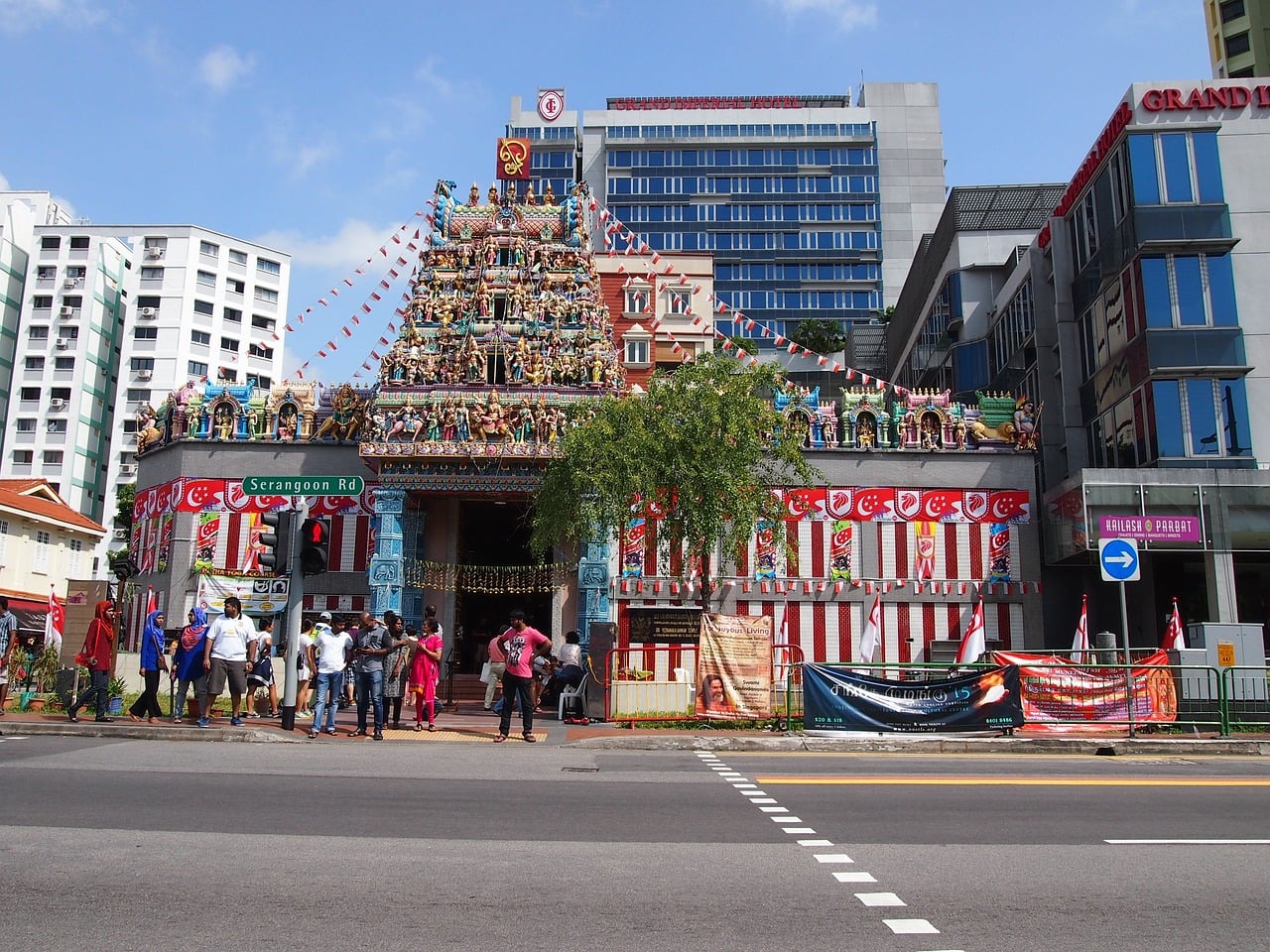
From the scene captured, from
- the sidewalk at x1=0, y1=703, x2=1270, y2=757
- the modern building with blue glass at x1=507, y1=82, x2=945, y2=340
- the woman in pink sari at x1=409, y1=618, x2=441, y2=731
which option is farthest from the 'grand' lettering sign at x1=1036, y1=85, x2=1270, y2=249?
the modern building with blue glass at x1=507, y1=82, x2=945, y2=340

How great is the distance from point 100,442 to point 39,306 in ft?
34.4

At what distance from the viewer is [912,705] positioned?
17.5 meters

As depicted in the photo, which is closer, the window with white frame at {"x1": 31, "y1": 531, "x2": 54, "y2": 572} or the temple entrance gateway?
the temple entrance gateway

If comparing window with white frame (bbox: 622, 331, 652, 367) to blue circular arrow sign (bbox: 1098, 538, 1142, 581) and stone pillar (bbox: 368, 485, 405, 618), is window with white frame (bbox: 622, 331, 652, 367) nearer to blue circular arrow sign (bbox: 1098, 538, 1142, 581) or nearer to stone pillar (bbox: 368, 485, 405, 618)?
stone pillar (bbox: 368, 485, 405, 618)

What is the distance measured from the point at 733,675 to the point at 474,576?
43.9ft

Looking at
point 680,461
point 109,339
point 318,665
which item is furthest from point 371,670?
point 109,339

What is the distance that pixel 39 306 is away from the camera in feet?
245

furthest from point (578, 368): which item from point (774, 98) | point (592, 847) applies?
point (774, 98)

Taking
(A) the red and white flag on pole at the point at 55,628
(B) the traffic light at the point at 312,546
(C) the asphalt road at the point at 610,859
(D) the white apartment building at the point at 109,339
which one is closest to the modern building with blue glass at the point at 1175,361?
(C) the asphalt road at the point at 610,859

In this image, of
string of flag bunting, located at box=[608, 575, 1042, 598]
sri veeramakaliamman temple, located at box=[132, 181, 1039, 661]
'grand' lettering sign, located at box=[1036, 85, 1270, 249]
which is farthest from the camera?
string of flag bunting, located at box=[608, 575, 1042, 598]

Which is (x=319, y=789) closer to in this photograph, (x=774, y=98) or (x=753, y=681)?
(x=753, y=681)

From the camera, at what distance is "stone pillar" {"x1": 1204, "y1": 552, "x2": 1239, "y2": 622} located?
27609 millimetres

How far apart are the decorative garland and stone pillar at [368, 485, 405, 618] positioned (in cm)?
65

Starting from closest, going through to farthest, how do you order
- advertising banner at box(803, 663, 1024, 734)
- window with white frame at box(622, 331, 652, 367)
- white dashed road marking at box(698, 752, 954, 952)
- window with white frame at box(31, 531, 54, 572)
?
white dashed road marking at box(698, 752, 954, 952), advertising banner at box(803, 663, 1024, 734), window with white frame at box(622, 331, 652, 367), window with white frame at box(31, 531, 54, 572)
